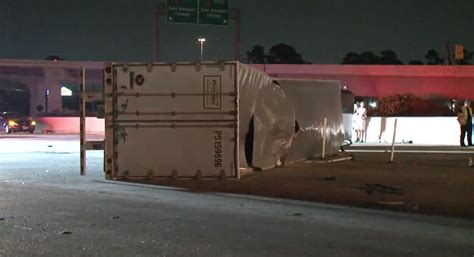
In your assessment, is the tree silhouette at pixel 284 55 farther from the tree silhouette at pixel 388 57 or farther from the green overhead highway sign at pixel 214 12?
the green overhead highway sign at pixel 214 12

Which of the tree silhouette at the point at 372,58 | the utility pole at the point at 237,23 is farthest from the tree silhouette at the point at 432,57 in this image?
the utility pole at the point at 237,23

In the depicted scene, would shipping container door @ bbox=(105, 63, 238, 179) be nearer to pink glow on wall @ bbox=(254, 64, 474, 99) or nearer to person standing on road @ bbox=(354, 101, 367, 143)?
person standing on road @ bbox=(354, 101, 367, 143)

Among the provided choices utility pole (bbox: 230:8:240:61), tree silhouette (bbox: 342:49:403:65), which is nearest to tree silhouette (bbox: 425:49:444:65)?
tree silhouette (bbox: 342:49:403:65)

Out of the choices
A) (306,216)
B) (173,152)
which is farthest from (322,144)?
(306,216)

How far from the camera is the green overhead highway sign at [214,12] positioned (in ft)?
119

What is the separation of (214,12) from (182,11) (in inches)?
68.6

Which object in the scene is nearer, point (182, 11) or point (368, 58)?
point (182, 11)

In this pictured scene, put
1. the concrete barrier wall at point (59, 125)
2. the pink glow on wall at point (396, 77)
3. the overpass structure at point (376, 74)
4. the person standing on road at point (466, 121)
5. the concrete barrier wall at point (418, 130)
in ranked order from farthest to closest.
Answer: the overpass structure at point (376, 74)
the pink glow on wall at point (396, 77)
the concrete barrier wall at point (59, 125)
the concrete barrier wall at point (418, 130)
the person standing on road at point (466, 121)

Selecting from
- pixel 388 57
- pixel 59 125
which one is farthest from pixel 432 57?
pixel 59 125

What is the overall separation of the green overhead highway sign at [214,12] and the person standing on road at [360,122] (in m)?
10.7

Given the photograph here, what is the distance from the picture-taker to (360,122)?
29.4 m

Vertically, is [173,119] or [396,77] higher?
[396,77]

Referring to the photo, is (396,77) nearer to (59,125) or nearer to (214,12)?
(59,125)

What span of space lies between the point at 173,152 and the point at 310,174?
316 cm
